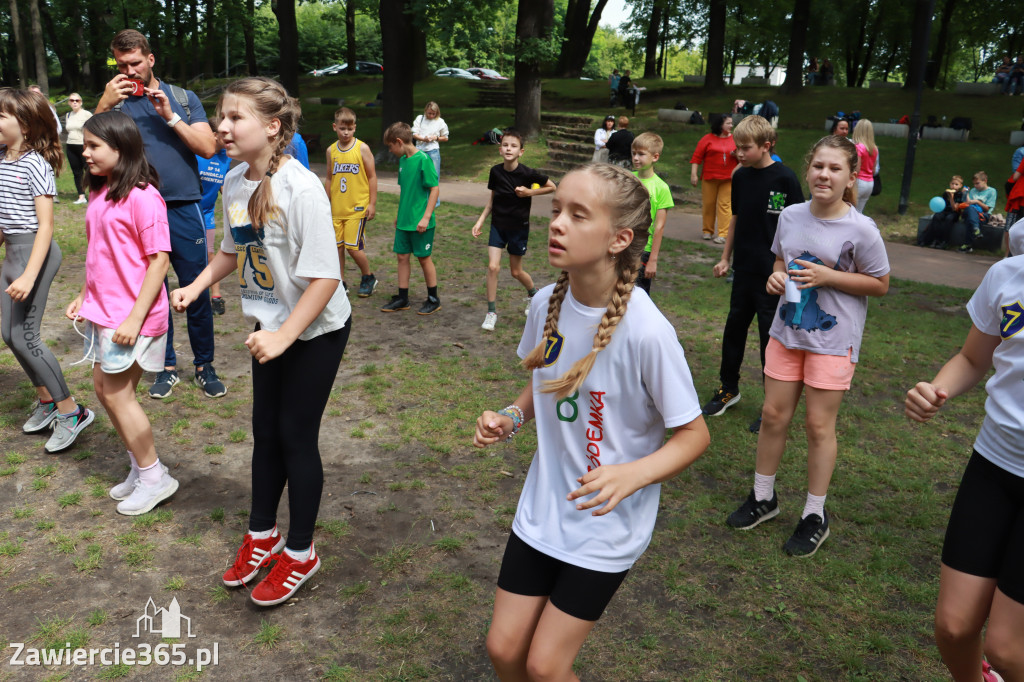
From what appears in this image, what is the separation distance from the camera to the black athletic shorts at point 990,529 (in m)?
2.47

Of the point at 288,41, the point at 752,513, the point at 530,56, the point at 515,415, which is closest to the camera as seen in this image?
the point at 515,415

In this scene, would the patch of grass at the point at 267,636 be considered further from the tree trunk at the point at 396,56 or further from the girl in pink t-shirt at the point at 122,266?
the tree trunk at the point at 396,56

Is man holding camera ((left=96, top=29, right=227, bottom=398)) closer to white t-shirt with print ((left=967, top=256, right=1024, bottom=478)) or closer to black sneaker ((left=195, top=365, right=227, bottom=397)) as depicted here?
black sneaker ((left=195, top=365, right=227, bottom=397))

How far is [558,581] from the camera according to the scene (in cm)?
238

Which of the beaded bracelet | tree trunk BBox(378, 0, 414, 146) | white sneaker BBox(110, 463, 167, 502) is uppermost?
tree trunk BBox(378, 0, 414, 146)

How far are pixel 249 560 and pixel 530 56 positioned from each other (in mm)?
19881

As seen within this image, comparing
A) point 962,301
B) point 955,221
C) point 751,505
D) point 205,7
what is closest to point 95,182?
point 751,505

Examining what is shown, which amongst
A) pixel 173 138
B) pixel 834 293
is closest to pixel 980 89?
pixel 834 293

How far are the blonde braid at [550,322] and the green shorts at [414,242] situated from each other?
6.12 metres

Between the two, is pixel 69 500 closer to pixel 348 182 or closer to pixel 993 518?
pixel 993 518

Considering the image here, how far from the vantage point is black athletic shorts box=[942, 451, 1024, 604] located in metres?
2.47

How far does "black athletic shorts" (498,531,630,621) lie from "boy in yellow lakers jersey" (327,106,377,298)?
20.9ft

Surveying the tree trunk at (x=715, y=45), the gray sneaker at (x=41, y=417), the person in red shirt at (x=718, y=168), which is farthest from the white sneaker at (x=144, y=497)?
the tree trunk at (x=715, y=45)

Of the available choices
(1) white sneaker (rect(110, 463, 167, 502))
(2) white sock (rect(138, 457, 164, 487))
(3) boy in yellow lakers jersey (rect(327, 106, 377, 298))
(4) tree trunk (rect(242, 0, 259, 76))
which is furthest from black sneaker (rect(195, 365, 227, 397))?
(4) tree trunk (rect(242, 0, 259, 76))
